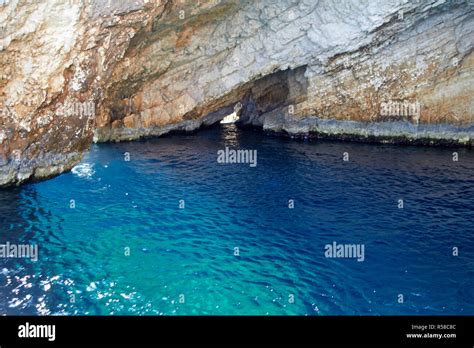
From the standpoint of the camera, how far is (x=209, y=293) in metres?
12.0

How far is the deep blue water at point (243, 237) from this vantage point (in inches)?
459

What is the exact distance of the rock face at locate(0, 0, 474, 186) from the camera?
18531 millimetres

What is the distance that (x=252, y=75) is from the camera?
32562 millimetres

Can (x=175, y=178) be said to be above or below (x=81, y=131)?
below
